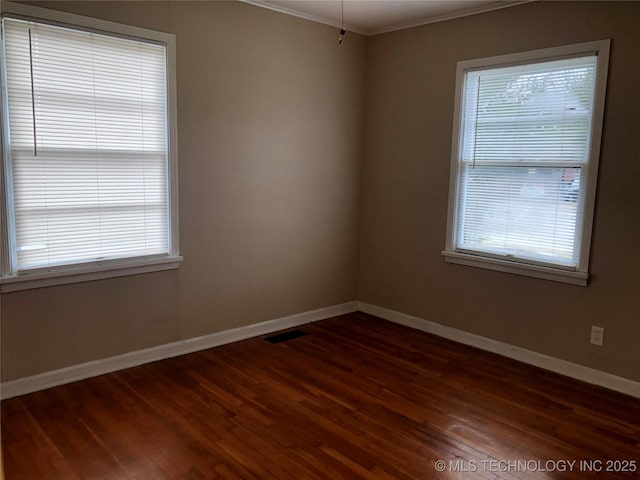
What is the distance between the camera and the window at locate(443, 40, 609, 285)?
332 centimetres

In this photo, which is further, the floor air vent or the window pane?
the floor air vent

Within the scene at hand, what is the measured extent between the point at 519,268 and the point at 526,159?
2.63 ft

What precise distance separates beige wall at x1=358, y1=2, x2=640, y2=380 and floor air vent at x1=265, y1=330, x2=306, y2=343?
922 millimetres

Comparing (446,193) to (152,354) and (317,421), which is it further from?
(152,354)

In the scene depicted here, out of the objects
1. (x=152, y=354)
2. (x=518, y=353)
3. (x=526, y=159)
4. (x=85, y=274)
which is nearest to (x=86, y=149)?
(x=85, y=274)

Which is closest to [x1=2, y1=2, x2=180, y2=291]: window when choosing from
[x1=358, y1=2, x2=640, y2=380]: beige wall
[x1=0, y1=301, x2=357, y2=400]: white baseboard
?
[x1=0, y1=301, x2=357, y2=400]: white baseboard

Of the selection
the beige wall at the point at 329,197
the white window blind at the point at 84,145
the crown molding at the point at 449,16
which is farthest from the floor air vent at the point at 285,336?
the crown molding at the point at 449,16

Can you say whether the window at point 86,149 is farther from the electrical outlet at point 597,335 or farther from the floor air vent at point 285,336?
the electrical outlet at point 597,335

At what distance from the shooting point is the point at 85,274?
3.16 meters

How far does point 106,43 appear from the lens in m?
3.10

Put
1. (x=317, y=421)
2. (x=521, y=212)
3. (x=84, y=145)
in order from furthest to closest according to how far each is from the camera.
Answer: (x=521, y=212) → (x=84, y=145) → (x=317, y=421)

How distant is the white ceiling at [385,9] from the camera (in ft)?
12.1

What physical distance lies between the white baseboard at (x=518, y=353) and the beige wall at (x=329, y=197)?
60 millimetres

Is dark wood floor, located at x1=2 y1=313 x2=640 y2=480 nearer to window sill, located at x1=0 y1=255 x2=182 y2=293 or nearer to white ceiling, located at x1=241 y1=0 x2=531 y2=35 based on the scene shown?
window sill, located at x1=0 y1=255 x2=182 y2=293
